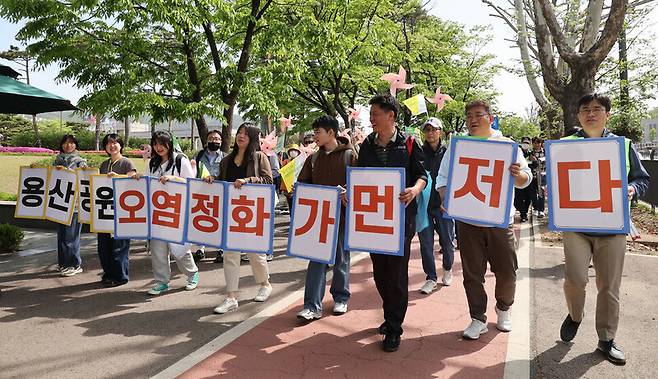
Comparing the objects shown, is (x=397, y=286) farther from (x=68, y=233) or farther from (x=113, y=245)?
(x=68, y=233)

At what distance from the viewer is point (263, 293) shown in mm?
5047

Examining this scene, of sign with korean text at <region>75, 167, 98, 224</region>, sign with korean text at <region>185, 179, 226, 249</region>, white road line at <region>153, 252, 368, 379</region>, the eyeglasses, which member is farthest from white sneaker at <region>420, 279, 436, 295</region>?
sign with korean text at <region>75, 167, 98, 224</region>

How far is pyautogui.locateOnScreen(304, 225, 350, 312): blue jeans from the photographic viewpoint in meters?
4.36

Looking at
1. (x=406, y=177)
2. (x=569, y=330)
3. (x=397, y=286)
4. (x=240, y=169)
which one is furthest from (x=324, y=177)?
(x=569, y=330)

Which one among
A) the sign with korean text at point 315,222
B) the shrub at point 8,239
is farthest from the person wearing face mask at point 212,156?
the shrub at point 8,239

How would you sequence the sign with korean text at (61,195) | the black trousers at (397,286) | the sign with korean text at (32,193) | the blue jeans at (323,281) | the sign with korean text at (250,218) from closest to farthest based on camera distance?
the black trousers at (397,286), the blue jeans at (323,281), the sign with korean text at (250,218), the sign with korean text at (61,195), the sign with korean text at (32,193)

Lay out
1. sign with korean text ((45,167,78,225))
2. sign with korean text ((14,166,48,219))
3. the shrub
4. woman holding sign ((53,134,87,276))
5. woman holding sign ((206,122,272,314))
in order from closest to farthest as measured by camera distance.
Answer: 1. woman holding sign ((206,122,272,314))
2. sign with korean text ((45,167,78,225))
3. sign with korean text ((14,166,48,219))
4. woman holding sign ((53,134,87,276))
5. the shrub

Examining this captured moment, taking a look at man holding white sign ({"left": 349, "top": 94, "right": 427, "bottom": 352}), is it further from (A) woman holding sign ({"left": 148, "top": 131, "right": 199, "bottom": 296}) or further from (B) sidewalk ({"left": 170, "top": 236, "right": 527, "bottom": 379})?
(A) woman holding sign ({"left": 148, "top": 131, "right": 199, "bottom": 296})

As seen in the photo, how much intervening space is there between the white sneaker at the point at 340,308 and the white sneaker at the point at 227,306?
105cm

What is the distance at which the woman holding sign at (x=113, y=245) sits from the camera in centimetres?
561

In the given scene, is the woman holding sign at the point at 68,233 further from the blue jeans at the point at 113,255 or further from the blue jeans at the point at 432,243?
the blue jeans at the point at 432,243

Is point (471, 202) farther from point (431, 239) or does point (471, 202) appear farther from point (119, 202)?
point (119, 202)

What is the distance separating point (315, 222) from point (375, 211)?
2.20 feet

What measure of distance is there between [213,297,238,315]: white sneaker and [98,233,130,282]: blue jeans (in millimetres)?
1702
